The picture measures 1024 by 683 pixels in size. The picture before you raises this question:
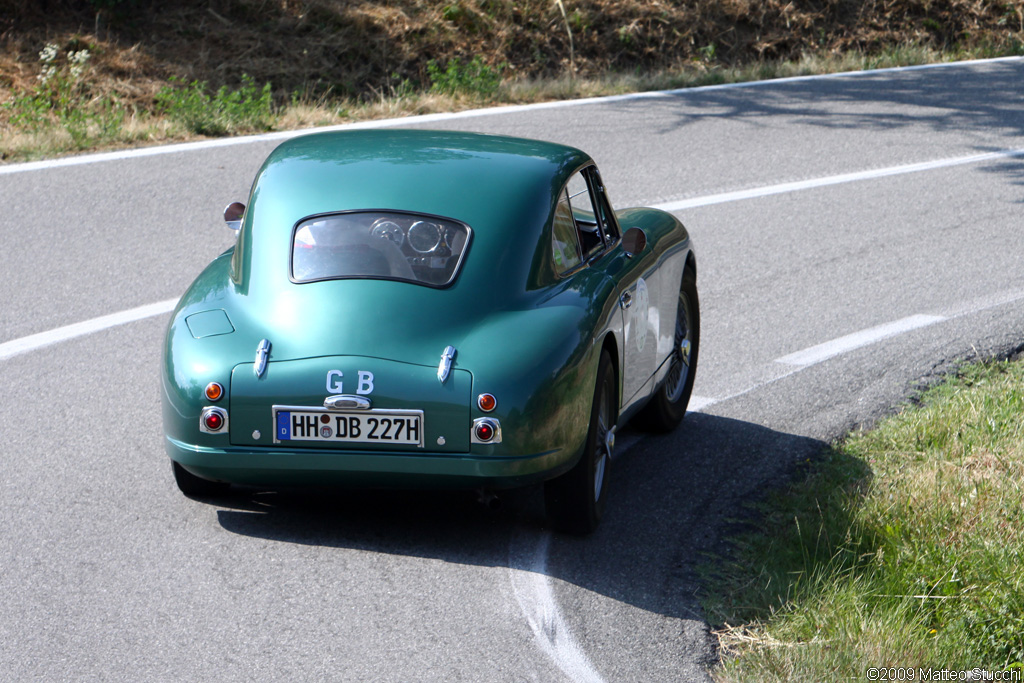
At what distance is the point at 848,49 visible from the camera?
19.7 m

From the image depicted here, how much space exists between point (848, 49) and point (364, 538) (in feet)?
55.4

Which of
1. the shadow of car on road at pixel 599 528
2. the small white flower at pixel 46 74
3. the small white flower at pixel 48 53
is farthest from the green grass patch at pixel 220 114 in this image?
the shadow of car on road at pixel 599 528

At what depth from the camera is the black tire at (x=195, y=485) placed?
5.07 metres

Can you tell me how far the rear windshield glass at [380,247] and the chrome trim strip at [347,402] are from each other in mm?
589

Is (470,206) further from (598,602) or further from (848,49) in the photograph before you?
(848,49)

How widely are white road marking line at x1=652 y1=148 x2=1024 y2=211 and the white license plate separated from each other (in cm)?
639

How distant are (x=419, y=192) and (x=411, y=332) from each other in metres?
0.75

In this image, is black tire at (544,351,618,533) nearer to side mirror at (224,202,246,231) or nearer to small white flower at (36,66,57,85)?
side mirror at (224,202,246,231)

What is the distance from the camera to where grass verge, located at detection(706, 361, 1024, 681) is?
3.99m

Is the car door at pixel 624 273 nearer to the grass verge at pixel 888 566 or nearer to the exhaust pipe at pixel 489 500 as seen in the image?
the exhaust pipe at pixel 489 500

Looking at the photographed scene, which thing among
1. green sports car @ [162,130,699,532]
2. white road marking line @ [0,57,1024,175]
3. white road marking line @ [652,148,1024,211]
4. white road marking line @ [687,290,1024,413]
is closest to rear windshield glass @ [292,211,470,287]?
green sports car @ [162,130,699,532]

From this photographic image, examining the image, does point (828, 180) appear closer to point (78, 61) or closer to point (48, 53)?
point (78, 61)

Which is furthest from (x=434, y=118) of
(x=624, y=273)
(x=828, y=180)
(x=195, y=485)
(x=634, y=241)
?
(x=195, y=485)

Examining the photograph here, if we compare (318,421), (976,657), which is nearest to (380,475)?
(318,421)
